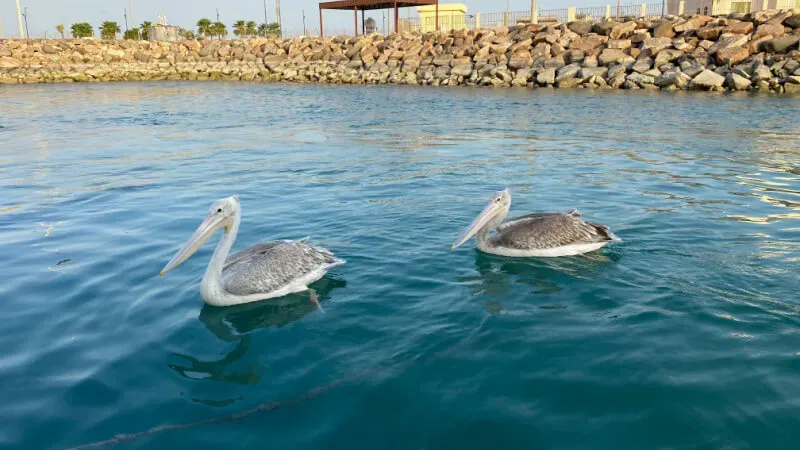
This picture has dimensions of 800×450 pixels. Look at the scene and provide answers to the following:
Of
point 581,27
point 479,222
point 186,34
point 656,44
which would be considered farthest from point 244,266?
point 186,34

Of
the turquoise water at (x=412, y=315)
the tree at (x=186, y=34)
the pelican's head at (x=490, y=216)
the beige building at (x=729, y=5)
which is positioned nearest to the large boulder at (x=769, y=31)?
the beige building at (x=729, y=5)

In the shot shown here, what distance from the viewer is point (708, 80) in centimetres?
2872

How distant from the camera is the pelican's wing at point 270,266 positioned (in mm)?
6020

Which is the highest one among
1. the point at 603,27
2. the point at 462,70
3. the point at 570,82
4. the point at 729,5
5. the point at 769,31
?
the point at 729,5

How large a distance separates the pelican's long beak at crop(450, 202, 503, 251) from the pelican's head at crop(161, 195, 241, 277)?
2430 mm

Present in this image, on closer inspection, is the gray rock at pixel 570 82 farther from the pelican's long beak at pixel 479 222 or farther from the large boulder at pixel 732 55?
the pelican's long beak at pixel 479 222

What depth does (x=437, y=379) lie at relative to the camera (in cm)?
460

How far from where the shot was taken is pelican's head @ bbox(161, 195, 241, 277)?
18.5 ft

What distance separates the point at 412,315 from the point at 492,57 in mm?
36880

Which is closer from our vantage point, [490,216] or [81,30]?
[490,216]

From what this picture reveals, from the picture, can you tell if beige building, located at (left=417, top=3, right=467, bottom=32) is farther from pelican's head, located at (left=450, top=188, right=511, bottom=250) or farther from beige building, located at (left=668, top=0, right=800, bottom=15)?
pelican's head, located at (left=450, top=188, right=511, bottom=250)

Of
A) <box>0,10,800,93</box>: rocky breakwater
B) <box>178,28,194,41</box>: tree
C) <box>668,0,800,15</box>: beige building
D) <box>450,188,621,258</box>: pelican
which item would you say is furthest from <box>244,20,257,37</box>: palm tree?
<box>450,188,621,258</box>: pelican

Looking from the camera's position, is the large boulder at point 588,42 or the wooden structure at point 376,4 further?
the wooden structure at point 376,4

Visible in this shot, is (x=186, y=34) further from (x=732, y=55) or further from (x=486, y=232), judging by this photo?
(x=486, y=232)
